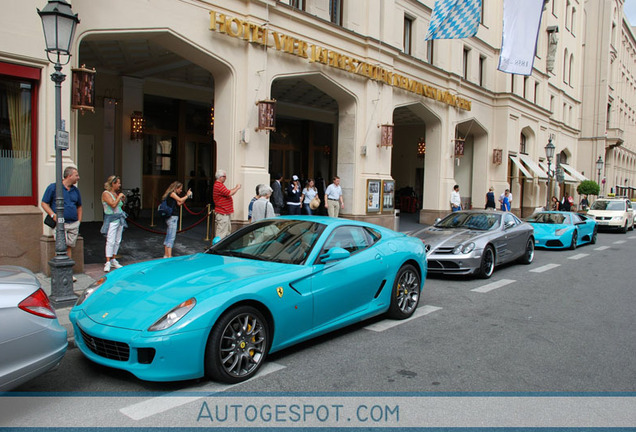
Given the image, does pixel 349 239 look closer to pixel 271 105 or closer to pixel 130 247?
pixel 130 247

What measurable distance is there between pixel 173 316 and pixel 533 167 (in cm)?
2833

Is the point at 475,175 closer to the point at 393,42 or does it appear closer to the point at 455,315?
the point at 393,42

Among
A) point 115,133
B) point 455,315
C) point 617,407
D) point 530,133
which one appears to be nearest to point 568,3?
point 530,133

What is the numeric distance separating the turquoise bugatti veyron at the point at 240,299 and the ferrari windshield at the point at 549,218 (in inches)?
446

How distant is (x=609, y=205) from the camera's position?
2484cm

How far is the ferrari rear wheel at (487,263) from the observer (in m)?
9.88

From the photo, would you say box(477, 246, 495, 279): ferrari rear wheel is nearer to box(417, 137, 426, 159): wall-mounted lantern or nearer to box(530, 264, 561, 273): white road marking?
box(530, 264, 561, 273): white road marking

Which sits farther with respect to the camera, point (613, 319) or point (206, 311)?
point (613, 319)

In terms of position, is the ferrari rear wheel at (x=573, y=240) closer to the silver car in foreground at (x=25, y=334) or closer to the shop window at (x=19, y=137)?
the shop window at (x=19, y=137)

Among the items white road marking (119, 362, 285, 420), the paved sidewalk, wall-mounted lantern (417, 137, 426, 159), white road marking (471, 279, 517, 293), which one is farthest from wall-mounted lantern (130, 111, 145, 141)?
wall-mounted lantern (417, 137, 426, 159)

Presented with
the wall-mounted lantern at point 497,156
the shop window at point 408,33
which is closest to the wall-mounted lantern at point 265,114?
the shop window at point 408,33

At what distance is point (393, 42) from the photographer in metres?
17.8

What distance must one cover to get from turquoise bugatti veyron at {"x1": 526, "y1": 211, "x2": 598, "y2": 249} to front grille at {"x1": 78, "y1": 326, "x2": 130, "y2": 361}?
14152 mm

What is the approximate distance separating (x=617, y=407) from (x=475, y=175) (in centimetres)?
2301
